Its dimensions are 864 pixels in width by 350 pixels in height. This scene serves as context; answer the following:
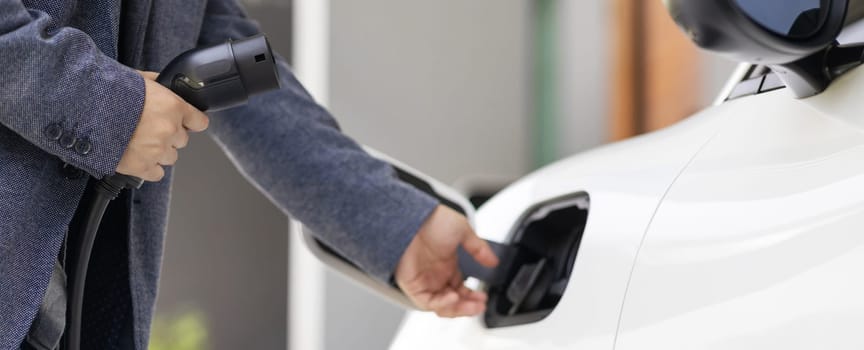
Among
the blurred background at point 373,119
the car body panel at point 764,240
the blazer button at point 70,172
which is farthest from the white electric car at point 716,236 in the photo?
the blurred background at point 373,119

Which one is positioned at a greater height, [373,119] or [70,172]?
[70,172]

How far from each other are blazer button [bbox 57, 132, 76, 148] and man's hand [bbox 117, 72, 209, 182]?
0.14ft

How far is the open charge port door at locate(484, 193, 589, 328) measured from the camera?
94cm

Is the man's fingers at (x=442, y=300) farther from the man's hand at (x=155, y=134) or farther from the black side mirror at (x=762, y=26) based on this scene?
the black side mirror at (x=762, y=26)

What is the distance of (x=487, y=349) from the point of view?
0.93 meters

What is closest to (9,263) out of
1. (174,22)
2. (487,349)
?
(174,22)

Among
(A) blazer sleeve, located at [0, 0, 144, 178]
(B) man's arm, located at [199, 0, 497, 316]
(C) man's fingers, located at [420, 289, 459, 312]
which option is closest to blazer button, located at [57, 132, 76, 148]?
(A) blazer sleeve, located at [0, 0, 144, 178]

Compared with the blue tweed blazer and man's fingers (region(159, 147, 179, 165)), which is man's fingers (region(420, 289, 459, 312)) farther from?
man's fingers (region(159, 147, 179, 165))

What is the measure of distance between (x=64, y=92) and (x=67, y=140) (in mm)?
38

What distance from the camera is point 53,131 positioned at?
70 centimetres

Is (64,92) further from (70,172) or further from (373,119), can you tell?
(373,119)

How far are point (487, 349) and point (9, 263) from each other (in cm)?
46

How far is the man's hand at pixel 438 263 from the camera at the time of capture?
3.26 feet

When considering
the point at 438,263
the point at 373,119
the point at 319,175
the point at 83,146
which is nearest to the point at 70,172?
the point at 83,146
